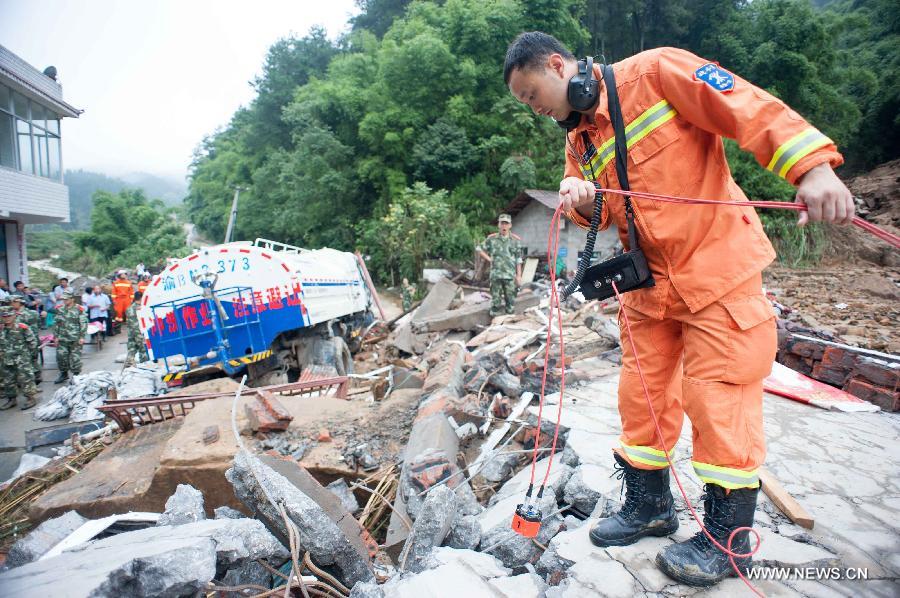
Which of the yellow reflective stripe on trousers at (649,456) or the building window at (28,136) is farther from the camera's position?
the building window at (28,136)

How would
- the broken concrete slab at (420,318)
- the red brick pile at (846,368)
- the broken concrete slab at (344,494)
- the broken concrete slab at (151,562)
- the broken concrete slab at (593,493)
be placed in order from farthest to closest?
the broken concrete slab at (420,318) < the red brick pile at (846,368) < the broken concrete slab at (344,494) < the broken concrete slab at (593,493) < the broken concrete slab at (151,562)

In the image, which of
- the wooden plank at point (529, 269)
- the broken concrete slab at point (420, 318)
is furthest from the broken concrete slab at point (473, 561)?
the wooden plank at point (529, 269)

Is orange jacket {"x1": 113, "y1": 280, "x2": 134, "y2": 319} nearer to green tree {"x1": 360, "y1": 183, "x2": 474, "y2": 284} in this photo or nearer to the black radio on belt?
green tree {"x1": 360, "y1": 183, "x2": 474, "y2": 284}

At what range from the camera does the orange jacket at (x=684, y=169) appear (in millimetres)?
1615

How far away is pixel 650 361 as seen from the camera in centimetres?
190

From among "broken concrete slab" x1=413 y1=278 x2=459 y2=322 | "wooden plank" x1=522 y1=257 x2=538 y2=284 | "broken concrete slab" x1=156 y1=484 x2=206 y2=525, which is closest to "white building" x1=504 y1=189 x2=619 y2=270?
"wooden plank" x1=522 y1=257 x2=538 y2=284

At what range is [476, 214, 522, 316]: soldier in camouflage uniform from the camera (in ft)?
27.2

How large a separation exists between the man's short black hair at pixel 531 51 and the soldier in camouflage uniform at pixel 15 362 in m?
9.54

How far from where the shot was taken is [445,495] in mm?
2201

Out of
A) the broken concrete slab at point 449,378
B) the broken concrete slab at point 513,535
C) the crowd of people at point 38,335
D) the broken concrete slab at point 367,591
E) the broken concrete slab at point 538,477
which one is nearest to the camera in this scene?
the broken concrete slab at point 367,591

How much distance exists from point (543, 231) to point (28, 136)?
15958mm

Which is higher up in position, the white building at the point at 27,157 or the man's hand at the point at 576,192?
the white building at the point at 27,157

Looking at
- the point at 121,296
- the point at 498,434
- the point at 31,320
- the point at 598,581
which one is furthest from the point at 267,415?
the point at 121,296

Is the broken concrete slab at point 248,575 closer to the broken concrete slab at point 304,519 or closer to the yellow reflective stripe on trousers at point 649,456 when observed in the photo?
the broken concrete slab at point 304,519
